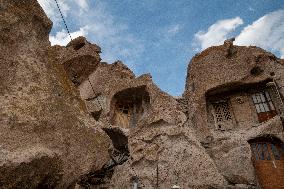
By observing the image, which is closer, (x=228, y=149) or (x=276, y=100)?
(x=228, y=149)

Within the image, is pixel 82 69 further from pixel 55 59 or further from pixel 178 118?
pixel 55 59

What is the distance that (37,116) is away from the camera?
14.9 feet

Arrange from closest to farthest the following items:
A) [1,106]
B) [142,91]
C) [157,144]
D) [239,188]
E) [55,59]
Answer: [1,106]
[55,59]
[239,188]
[157,144]
[142,91]

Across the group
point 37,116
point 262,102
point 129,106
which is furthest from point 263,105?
point 37,116

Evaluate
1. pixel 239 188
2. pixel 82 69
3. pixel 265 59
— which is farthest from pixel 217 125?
pixel 82 69

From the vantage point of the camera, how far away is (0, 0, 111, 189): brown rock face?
13.4 feet

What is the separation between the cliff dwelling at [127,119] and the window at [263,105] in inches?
2.4

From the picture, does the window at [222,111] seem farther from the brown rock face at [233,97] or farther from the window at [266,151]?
the window at [266,151]

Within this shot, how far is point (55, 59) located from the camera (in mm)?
5836

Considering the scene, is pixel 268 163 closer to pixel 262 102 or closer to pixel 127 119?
pixel 262 102

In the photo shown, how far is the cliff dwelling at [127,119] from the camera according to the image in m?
4.46

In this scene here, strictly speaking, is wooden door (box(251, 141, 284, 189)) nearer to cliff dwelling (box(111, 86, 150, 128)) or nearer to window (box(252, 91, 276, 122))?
window (box(252, 91, 276, 122))

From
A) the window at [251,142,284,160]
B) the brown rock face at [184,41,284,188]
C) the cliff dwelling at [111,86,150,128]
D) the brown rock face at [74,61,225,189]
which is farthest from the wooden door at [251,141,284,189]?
the cliff dwelling at [111,86,150,128]

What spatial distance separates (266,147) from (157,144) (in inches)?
272
